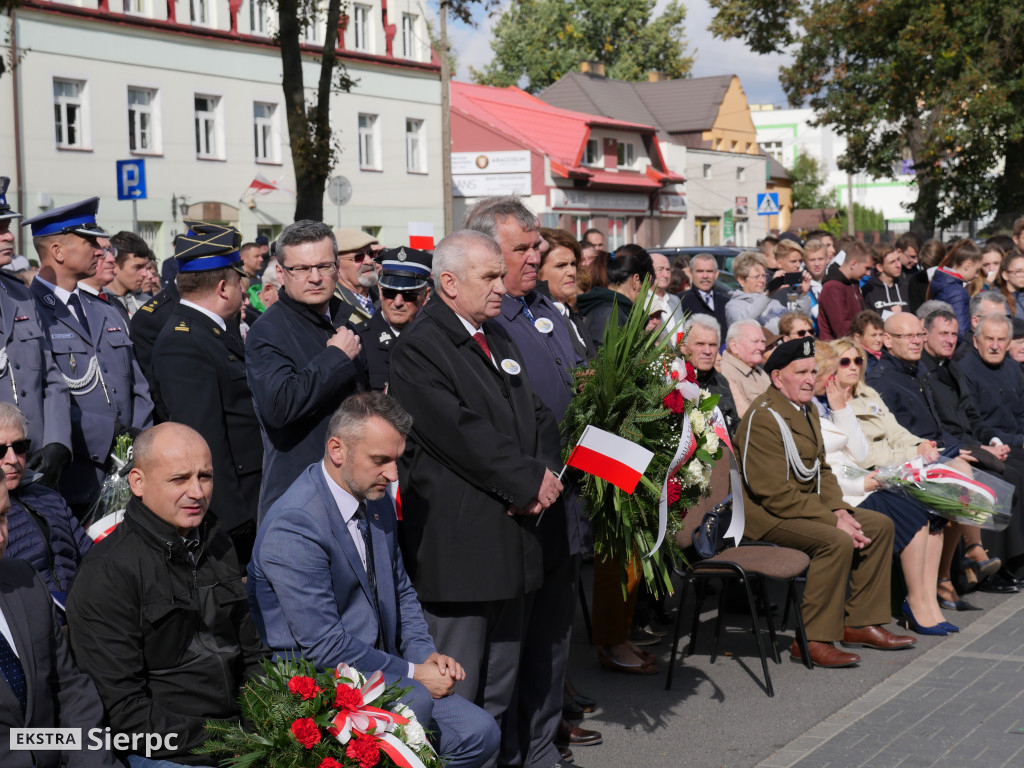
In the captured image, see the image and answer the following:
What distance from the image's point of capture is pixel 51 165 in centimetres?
2611

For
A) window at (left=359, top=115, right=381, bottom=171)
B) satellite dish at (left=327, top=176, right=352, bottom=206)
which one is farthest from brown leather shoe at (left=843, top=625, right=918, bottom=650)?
window at (left=359, top=115, right=381, bottom=171)

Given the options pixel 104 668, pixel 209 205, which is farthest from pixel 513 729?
pixel 209 205

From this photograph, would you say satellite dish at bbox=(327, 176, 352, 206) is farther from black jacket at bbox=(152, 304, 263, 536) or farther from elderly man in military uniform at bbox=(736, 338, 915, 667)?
black jacket at bbox=(152, 304, 263, 536)

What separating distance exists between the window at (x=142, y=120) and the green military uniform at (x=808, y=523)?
23.9 meters

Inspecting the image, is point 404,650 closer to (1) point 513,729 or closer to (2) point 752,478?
(1) point 513,729

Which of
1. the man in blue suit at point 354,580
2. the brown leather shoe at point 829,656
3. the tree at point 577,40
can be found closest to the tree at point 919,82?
the brown leather shoe at point 829,656

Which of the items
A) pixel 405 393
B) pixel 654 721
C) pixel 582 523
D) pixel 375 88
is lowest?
pixel 654 721

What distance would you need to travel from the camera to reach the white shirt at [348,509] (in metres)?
A: 4.30

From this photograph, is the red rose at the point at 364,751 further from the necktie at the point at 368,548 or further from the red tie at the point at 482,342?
the red tie at the point at 482,342

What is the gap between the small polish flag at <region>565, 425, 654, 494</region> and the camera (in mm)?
4871

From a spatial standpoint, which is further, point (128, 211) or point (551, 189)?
point (551, 189)

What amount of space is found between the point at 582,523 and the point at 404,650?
106 centimetres

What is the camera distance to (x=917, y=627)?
25.4ft

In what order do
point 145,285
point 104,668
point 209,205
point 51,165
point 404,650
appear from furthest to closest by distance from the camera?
point 209,205
point 51,165
point 145,285
point 404,650
point 104,668
